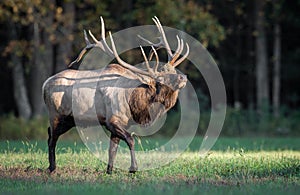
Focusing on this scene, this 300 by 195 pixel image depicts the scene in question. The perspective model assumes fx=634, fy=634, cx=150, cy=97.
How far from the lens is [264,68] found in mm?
29406

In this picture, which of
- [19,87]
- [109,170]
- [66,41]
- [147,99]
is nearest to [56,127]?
[109,170]

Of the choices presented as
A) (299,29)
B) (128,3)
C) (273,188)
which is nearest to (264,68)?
(299,29)

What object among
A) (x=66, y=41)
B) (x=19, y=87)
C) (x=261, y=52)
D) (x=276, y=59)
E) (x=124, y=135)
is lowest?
(x=124, y=135)

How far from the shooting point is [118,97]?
442 inches

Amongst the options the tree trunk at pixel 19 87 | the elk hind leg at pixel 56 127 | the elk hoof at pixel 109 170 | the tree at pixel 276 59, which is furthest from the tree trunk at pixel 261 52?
the elk hoof at pixel 109 170

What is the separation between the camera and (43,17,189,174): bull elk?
11000 mm

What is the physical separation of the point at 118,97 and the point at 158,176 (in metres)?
1.60

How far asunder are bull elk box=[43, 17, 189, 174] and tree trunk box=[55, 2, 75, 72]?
13865 millimetres

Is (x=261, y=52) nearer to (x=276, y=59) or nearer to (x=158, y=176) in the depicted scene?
(x=276, y=59)

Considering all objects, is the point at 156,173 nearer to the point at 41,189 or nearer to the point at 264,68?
the point at 41,189

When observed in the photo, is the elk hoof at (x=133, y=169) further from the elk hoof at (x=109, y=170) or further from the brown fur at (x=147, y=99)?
the brown fur at (x=147, y=99)

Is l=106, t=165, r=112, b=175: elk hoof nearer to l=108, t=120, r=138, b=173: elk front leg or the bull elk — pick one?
the bull elk

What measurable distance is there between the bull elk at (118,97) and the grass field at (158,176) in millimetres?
594

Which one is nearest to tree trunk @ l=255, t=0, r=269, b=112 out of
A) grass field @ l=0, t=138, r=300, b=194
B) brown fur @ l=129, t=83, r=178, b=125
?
grass field @ l=0, t=138, r=300, b=194
